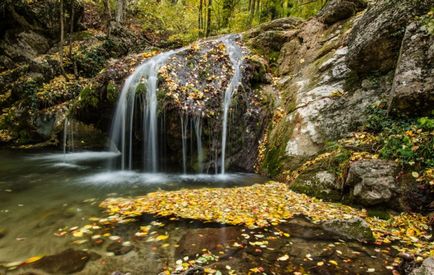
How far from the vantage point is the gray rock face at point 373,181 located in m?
5.20

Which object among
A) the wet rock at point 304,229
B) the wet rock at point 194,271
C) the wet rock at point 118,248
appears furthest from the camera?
the wet rock at point 304,229

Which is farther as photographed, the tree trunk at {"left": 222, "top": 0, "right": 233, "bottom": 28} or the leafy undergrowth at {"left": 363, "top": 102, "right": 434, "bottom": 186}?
the tree trunk at {"left": 222, "top": 0, "right": 233, "bottom": 28}

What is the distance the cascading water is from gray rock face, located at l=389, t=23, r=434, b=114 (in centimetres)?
462

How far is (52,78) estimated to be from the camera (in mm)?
14500

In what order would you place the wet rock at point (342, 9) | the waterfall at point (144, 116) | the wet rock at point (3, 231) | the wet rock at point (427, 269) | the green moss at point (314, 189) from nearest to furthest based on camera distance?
the wet rock at point (427, 269) → the wet rock at point (3, 231) → the green moss at point (314, 189) → the waterfall at point (144, 116) → the wet rock at point (342, 9)

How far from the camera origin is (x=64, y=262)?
146 inches

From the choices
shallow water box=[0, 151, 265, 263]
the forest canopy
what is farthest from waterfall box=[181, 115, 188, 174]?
the forest canopy

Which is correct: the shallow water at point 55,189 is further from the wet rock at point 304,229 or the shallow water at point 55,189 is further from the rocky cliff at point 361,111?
the wet rock at point 304,229

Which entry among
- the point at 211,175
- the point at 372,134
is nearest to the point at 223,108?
the point at 211,175

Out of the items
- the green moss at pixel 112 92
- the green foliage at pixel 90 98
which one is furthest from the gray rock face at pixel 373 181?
the green foliage at pixel 90 98

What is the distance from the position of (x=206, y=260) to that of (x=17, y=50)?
660 inches

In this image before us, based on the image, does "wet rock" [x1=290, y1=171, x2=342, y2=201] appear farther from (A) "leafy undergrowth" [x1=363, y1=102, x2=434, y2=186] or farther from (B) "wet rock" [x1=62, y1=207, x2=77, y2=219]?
(B) "wet rock" [x1=62, y1=207, x2=77, y2=219]

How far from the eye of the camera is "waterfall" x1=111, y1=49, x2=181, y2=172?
367 inches

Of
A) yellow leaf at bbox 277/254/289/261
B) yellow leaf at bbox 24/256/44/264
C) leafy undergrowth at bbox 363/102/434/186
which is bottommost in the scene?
yellow leaf at bbox 24/256/44/264
